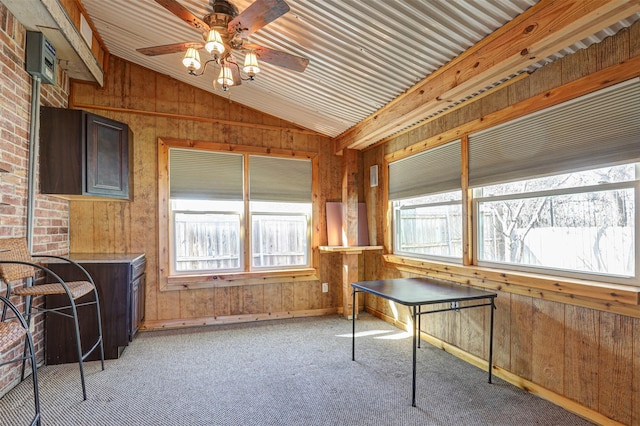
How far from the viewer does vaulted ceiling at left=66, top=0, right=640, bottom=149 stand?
1.90m

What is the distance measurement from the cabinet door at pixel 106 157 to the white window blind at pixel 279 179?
1481mm

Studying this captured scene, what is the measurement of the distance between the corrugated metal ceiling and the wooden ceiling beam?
68 millimetres

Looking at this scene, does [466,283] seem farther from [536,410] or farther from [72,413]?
[72,413]

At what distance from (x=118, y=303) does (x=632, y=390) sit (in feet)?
13.0

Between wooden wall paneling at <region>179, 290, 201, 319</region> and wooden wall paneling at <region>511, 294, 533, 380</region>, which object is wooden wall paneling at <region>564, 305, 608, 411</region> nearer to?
wooden wall paneling at <region>511, 294, 533, 380</region>

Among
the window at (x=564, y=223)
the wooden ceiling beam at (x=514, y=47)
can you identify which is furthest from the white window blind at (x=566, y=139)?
the wooden ceiling beam at (x=514, y=47)

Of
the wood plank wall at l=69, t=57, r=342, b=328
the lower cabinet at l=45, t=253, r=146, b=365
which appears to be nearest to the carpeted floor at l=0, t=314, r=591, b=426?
the lower cabinet at l=45, t=253, r=146, b=365

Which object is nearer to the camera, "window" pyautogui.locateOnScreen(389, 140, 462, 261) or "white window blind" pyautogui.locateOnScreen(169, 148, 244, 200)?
"window" pyautogui.locateOnScreen(389, 140, 462, 261)

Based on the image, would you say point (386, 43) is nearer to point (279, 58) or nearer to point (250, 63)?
point (279, 58)

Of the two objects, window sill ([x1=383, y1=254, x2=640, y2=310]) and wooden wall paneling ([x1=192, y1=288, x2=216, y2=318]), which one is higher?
window sill ([x1=383, y1=254, x2=640, y2=310])

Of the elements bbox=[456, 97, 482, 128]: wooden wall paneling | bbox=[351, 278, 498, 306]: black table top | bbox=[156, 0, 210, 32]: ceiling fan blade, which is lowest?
bbox=[351, 278, 498, 306]: black table top

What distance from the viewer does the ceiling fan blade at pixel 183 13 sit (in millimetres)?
1931

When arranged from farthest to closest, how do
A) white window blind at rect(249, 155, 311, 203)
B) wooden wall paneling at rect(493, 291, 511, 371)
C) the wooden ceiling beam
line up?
white window blind at rect(249, 155, 311, 203) → wooden wall paneling at rect(493, 291, 511, 371) → the wooden ceiling beam

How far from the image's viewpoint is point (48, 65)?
2.89 m
